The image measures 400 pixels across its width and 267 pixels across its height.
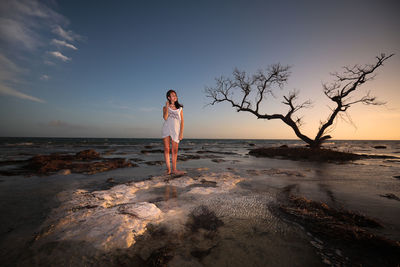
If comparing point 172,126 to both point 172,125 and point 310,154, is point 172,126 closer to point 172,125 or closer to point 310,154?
point 172,125

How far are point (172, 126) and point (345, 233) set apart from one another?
400cm

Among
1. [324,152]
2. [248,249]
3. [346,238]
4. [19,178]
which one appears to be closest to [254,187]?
[346,238]

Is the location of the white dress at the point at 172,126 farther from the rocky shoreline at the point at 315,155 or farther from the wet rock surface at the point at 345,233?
the rocky shoreline at the point at 315,155

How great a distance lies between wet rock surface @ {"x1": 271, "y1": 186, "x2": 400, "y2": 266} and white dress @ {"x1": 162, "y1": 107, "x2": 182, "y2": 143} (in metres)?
3.15

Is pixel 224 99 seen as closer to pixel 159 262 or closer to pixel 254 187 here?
pixel 254 187

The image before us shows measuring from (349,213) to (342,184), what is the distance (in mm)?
2022

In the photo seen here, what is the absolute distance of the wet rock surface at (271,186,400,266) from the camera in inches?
47.7

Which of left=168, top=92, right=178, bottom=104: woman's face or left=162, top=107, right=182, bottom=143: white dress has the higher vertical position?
left=168, top=92, right=178, bottom=104: woman's face

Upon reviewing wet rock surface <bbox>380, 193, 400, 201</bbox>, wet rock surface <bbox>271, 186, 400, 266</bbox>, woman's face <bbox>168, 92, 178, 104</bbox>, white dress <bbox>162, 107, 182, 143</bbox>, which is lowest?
wet rock surface <bbox>380, 193, 400, 201</bbox>

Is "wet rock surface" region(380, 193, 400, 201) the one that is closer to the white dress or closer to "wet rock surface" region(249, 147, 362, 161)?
the white dress

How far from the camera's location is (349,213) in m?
1.97

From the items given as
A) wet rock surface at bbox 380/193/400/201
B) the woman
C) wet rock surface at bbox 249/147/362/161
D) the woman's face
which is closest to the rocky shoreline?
wet rock surface at bbox 249/147/362/161

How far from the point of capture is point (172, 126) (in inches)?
183

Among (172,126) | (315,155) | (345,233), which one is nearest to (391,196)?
(345,233)
